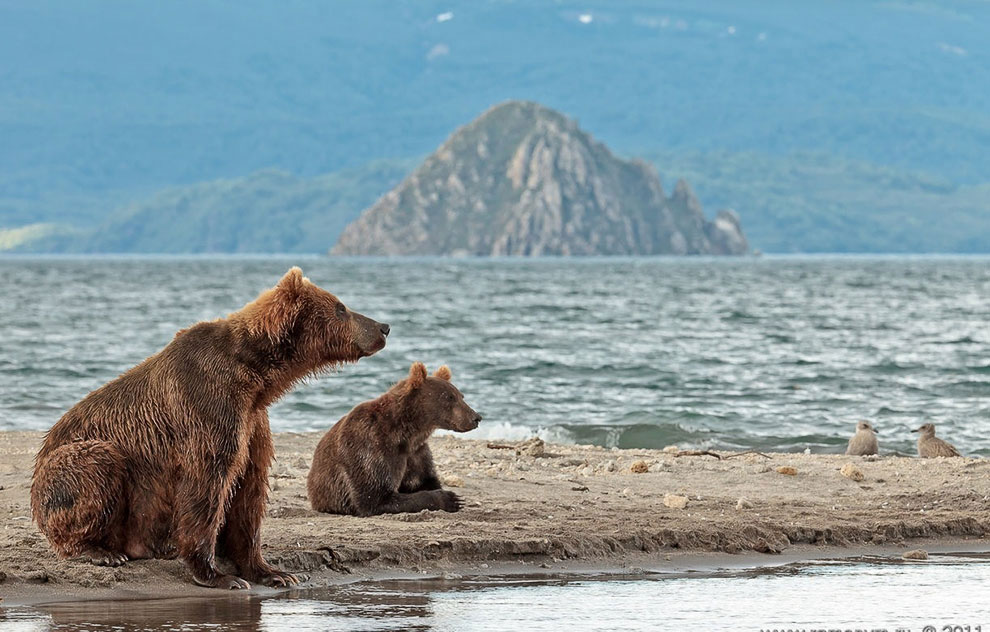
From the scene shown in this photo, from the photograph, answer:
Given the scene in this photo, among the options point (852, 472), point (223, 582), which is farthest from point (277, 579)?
point (852, 472)

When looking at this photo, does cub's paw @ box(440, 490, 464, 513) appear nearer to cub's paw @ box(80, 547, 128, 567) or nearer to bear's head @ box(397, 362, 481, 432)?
bear's head @ box(397, 362, 481, 432)

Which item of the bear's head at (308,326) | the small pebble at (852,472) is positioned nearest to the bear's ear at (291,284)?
the bear's head at (308,326)

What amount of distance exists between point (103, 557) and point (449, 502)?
324 cm

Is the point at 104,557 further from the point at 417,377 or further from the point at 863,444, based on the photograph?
the point at 863,444

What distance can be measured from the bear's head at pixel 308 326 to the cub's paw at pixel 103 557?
1523 millimetres

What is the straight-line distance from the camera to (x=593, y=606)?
8125mm

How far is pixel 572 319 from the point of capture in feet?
171

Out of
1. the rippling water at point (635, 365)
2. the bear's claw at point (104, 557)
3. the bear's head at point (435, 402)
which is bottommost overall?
the rippling water at point (635, 365)

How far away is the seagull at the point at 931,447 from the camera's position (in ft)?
55.9

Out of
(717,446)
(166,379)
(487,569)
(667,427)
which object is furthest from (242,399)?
(667,427)

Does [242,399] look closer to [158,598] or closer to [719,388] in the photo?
[158,598]

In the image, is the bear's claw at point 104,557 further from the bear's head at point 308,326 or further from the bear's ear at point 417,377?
the bear's ear at point 417,377

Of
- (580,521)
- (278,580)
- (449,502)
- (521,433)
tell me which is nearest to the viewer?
(278,580)

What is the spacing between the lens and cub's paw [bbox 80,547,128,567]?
843cm
